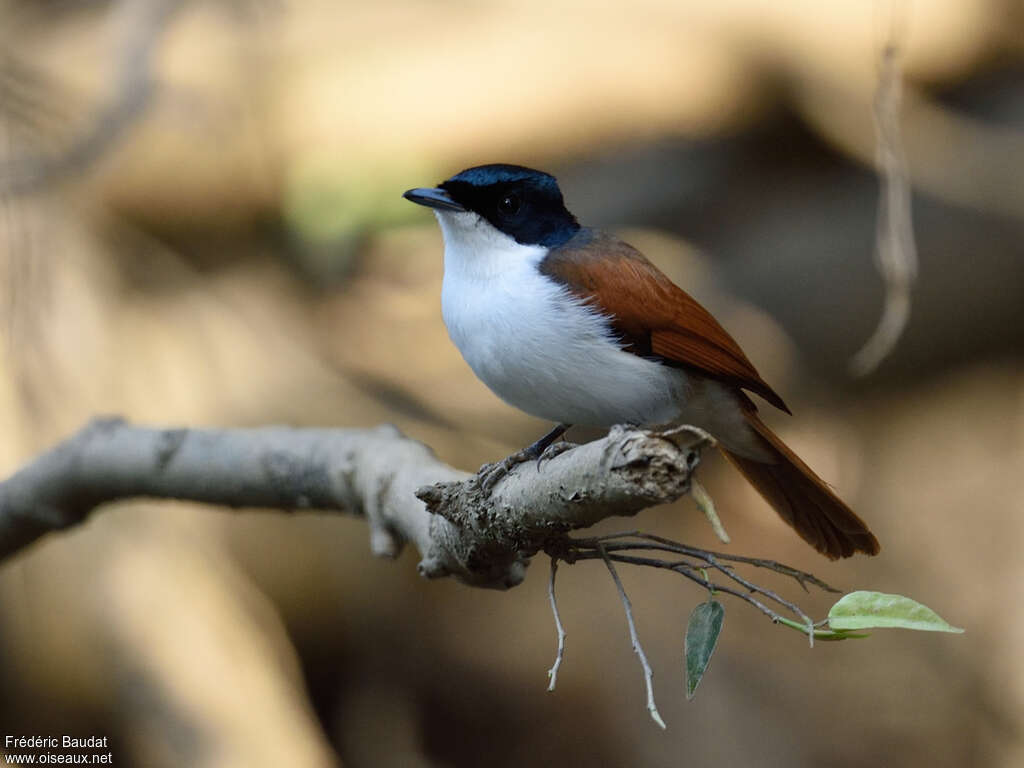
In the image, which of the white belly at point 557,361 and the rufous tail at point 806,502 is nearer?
the white belly at point 557,361

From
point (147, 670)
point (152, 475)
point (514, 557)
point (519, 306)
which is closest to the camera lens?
point (514, 557)

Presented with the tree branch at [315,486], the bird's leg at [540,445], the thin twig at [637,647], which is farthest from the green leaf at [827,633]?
the bird's leg at [540,445]

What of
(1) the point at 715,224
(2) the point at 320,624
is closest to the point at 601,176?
(1) the point at 715,224

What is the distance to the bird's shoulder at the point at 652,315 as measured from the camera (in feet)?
8.55

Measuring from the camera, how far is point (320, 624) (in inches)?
226

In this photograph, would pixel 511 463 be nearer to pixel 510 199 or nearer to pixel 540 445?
pixel 540 445

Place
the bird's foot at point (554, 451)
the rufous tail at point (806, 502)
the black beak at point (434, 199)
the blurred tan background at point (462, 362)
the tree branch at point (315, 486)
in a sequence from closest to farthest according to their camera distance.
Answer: the bird's foot at point (554, 451) < the tree branch at point (315, 486) < the rufous tail at point (806, 502) < the black beak at point (434, 199) < the blurred tan background at point (462, 362)

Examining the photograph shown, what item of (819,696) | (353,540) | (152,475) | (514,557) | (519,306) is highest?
(519,306)

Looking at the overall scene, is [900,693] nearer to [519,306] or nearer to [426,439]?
[426,439]

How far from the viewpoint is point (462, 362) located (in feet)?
19.7

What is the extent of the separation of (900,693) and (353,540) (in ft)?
9.90

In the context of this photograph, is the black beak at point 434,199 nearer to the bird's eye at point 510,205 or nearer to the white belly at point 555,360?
the bird's eye at point 510,205

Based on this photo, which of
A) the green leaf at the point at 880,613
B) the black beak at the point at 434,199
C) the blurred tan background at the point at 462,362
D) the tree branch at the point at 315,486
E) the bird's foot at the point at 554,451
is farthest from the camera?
the blurred tan background at the point at 462,362

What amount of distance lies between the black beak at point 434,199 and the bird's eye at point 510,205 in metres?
0.10
